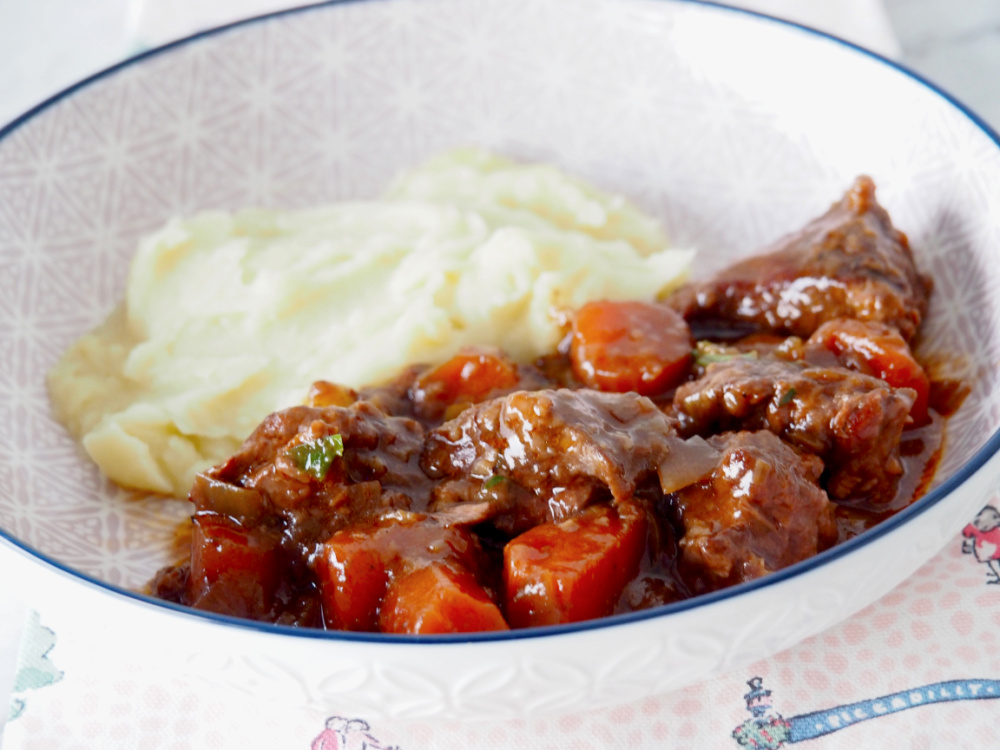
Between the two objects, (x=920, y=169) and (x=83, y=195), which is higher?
(x=83, y=195)

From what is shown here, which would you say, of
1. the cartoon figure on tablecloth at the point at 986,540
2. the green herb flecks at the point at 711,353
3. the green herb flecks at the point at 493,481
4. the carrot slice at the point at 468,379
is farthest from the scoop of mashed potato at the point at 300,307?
the cartoon figure on tablecloth at the point at 986,540

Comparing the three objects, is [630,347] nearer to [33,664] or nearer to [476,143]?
[476,143]

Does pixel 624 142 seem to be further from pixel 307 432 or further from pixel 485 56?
pixel 307 432

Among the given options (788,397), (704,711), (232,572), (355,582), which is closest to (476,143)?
(788,397)

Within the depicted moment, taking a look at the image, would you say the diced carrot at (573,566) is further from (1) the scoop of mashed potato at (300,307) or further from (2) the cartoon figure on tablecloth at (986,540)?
(1) the scoop of mashed potato at (300,307)

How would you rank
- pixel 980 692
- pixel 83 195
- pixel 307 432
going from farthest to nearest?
pixel 83 195 < pixel 307 432 < pixel 980 692

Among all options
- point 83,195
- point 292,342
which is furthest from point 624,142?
point 83,195

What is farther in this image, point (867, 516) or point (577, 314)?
point (577, 314)
